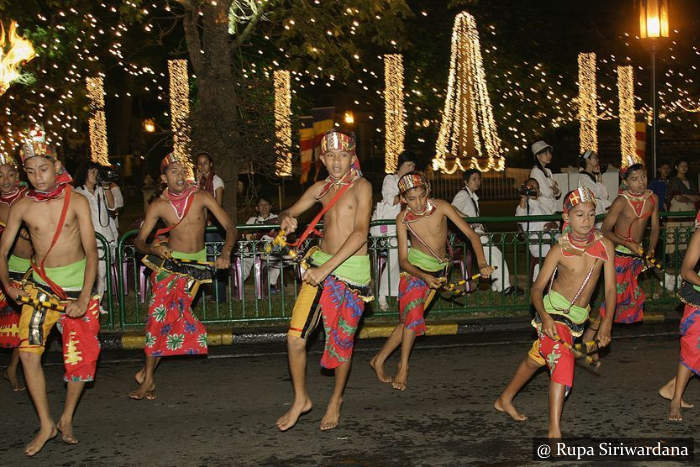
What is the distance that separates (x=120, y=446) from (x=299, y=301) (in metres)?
1.60

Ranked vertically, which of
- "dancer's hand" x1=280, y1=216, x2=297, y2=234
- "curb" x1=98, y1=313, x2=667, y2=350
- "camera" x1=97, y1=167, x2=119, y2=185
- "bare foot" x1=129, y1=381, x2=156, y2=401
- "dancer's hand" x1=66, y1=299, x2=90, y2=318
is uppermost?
"camera" x1=97, y1=167, x2=119, y2=185

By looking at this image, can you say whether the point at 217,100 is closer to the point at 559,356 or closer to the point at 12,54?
the point at 12,54

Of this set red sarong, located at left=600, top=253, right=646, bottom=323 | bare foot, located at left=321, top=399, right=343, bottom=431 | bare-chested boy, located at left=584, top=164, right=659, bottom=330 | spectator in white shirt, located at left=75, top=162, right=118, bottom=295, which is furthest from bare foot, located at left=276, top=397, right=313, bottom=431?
spectator in white shirt, located at left=75, top=162, right=118, bottom=295

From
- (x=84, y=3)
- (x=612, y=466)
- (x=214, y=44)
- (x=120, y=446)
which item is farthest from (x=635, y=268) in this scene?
(x=84, y=3)

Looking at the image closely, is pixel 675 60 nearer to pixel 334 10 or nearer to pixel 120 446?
pixel 334 10

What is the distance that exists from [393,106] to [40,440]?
18768 millimetres

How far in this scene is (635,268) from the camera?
941 cm

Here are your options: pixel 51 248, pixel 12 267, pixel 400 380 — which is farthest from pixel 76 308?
pixel 400 380

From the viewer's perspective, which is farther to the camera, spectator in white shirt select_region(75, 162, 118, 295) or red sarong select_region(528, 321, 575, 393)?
spectator in white shirt select_region(75, 162, 118, 295)

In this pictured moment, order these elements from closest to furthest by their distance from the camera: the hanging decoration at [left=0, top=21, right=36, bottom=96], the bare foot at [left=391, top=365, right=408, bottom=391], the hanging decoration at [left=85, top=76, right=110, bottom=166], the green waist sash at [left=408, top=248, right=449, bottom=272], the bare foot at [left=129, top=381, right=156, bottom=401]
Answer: the bare foot at [left=129, top=381, right=156, bottom=401], the bare foot at [left=391, top=365, right=408, bottom=391], the green waist sash at [left=408, top=248, right=449, bottom=272], the hanging decoration at [left=0, top=21, right=36, bottom=96], the hanging decoration at [left=85, top=76, right=110, bottom=166]

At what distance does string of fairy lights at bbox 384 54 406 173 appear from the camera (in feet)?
78.2

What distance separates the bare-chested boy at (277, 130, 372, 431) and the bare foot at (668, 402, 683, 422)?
2340 millimetres

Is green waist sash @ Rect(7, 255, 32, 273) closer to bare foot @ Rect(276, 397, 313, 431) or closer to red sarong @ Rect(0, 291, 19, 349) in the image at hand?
red sarong @ Rect(0, 291, 19, 349)

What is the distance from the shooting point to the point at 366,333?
10.8 meters
